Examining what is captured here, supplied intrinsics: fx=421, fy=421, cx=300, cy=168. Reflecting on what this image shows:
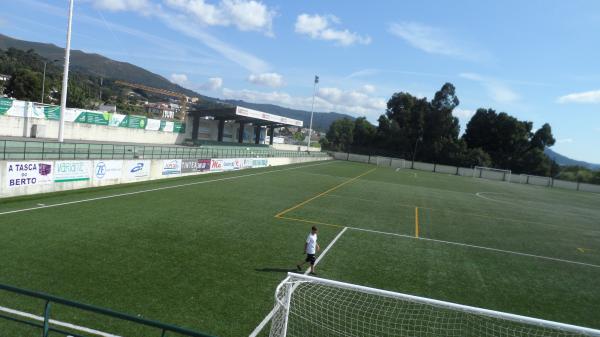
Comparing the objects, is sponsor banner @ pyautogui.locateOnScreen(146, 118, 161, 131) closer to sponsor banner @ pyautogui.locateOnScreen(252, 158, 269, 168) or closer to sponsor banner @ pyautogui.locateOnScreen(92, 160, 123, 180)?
sponsor banner @ pyautogui.locateOnScreen(252, 158, 269, 168)

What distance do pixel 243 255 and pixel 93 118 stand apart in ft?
127

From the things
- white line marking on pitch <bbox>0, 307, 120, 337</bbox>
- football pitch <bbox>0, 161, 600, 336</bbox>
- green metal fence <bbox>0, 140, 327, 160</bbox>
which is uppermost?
green metal fence <bbox>0, 140, 327, 160</bbox>

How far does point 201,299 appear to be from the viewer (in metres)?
9.58

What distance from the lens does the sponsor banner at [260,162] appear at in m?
47.4

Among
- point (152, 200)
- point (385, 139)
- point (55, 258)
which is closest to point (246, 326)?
point (55, 258)

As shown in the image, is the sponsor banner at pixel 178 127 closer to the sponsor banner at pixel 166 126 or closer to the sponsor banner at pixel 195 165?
the sponsor banner at pixel 166 126

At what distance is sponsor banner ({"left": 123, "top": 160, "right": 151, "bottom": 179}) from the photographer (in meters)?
27.0

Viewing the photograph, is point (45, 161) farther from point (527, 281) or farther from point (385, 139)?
point (385, 139)

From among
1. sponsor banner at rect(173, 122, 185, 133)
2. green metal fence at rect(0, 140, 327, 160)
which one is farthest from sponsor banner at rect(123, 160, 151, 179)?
sponsor banner at rect(173, 122, 185, 133)

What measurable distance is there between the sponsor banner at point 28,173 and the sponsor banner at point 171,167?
10.3 m

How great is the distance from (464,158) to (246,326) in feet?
298

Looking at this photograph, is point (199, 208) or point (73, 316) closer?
point (73, 316)

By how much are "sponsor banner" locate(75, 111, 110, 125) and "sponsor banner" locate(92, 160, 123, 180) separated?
20.9 meters

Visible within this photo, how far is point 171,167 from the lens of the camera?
31891mm
